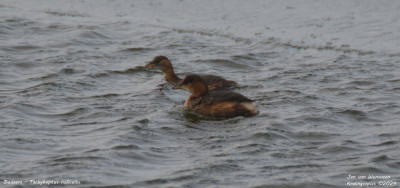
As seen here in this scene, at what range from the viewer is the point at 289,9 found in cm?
1567

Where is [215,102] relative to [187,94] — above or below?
above

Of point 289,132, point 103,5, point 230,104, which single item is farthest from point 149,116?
point 103,5

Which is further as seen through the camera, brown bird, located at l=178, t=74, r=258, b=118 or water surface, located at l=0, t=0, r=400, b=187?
brown bird, located at l=178, t=74, r=258, b=118

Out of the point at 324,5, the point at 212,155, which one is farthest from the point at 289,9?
the point at 212,155

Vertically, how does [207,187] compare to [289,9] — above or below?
below

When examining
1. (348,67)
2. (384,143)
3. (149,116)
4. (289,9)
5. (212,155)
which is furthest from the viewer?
(289,9)

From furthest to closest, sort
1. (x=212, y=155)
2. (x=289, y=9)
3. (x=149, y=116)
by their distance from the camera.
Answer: (x=289, y=9)
(x=149, y=116)
(x=212, y=155)

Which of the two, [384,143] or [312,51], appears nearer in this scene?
[384,143]

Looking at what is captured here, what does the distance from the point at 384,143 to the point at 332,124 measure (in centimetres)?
99

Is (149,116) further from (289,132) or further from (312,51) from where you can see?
(312,51)

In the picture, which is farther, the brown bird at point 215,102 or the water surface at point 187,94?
the brown bird at point 215,102

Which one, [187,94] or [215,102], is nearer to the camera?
[215,102]

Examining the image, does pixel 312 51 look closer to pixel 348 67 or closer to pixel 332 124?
pixel 348 67

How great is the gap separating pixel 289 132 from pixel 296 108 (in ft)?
4.21
